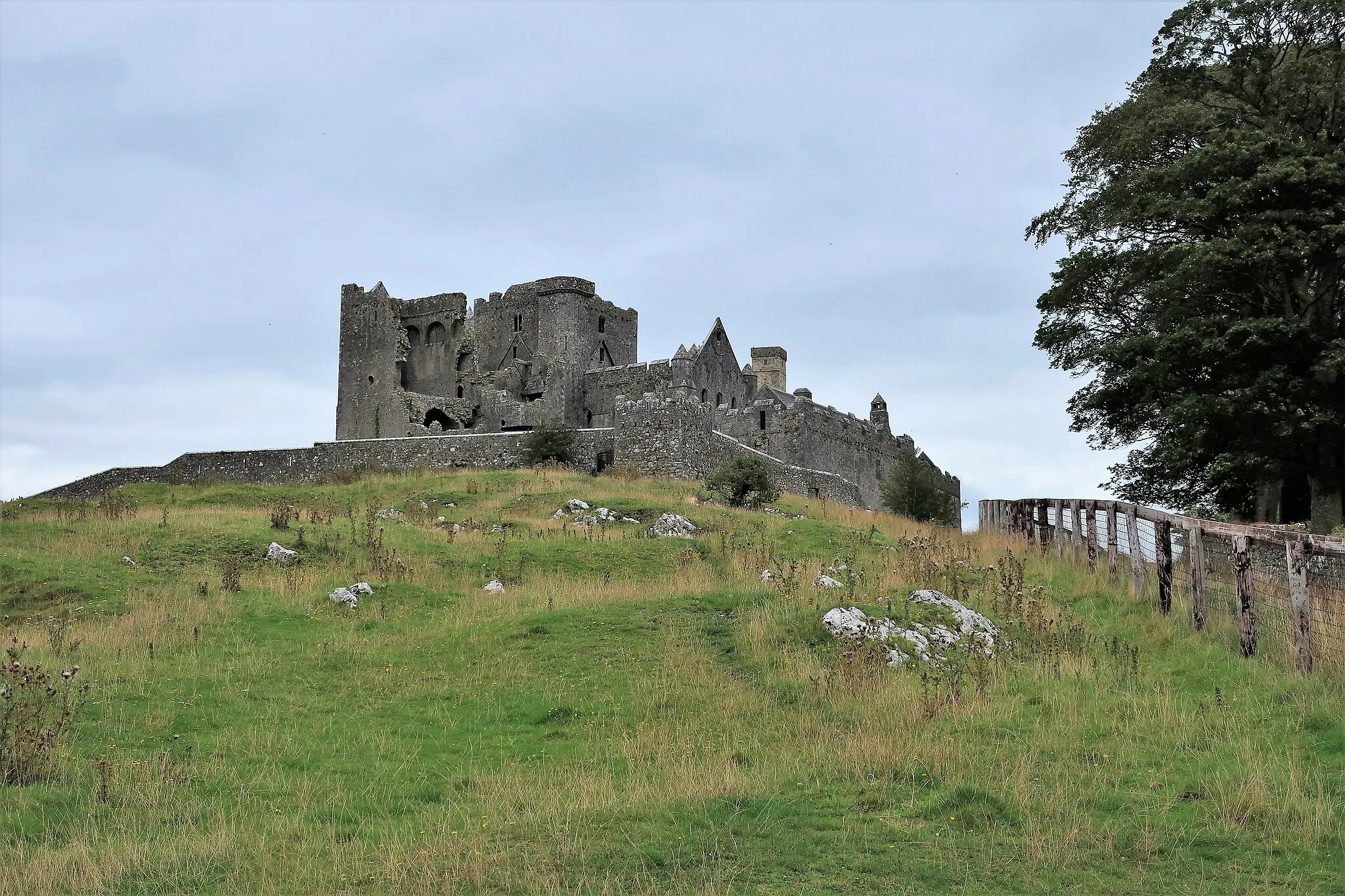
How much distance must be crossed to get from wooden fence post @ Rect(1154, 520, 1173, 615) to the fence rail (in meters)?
0.02

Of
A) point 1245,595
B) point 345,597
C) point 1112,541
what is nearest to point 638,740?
point 1245,595

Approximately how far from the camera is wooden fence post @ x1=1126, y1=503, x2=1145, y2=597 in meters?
19.4

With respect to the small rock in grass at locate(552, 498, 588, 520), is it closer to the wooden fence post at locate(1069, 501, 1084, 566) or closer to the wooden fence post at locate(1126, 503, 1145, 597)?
the wooden fence post at locate(1069, 501, 1084, 566)

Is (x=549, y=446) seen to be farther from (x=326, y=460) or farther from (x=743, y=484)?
(x=743, y=484)

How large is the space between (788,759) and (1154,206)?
25358mm

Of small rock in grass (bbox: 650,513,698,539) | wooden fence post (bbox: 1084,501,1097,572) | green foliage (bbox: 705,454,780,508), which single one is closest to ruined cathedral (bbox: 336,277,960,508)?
green foliage (bbox: 705,454,780,508)

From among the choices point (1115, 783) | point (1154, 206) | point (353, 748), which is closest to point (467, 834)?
point (353, 748)

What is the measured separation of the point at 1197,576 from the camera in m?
16.5

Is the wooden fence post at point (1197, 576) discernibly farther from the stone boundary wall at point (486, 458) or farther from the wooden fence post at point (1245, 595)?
the stone boundary wall at point (486, 458)

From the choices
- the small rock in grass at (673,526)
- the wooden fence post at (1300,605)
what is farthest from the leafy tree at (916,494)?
the wooden fence post at (1300,605)

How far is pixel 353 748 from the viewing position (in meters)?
12.2

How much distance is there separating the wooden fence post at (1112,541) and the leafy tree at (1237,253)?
950 cm

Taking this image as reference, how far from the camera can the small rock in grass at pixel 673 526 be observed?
28453 mm

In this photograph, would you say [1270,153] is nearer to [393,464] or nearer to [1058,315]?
[1058,315]
